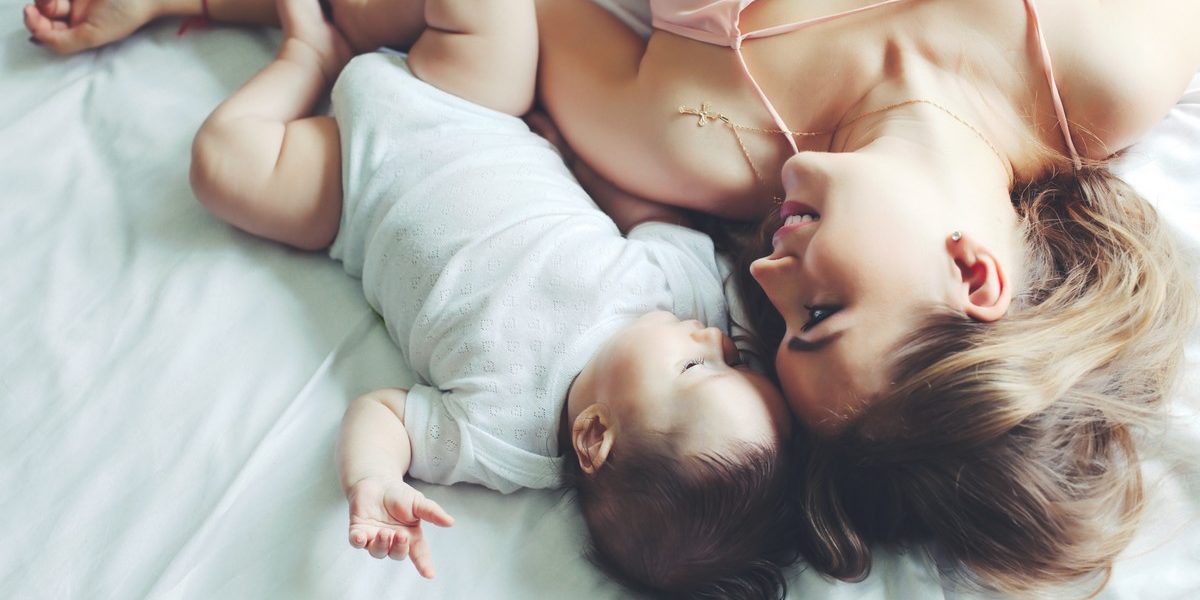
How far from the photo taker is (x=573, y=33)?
1.10 m

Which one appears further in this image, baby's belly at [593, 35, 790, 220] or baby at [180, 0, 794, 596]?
baby's belly at [593, 35, 790, 220]

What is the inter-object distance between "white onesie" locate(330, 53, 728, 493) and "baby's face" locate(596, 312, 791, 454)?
0.06 metres

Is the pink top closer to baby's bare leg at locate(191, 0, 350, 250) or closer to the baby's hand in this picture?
baby's bare leg at locate(191, 0, 350, 250)

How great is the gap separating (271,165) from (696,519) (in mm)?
613

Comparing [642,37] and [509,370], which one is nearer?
[509,370]

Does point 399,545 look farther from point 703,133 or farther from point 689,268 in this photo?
point 703,133

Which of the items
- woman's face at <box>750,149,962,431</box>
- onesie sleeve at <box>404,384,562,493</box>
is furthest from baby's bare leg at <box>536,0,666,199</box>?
onesie sleeve at <box>404,384,562,493</box>

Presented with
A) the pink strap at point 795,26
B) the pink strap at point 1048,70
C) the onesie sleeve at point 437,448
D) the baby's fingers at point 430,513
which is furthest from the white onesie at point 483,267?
the pink strap at point 1048,70

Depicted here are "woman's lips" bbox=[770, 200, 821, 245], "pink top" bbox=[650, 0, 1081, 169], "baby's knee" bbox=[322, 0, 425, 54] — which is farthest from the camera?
"baby's knee" bbox=[322, 0, 425, 54]

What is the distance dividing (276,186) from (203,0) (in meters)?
0.37

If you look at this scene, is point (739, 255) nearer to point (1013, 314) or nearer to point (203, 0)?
point (1013, 314)

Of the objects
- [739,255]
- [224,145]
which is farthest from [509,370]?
[224,145]

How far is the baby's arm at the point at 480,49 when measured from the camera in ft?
3.43

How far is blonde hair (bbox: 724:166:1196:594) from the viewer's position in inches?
29.8
